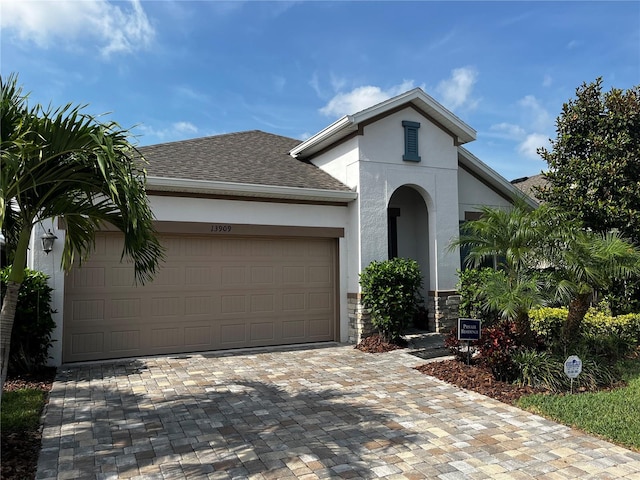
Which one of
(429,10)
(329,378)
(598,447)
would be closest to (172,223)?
(329,378)

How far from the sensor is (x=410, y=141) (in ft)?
37.0

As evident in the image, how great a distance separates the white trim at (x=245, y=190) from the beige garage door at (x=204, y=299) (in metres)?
1.02

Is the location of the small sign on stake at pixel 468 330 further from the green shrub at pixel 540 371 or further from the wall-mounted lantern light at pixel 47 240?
the wall-mounted lantern light at pixel 47 240

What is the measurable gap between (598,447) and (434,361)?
4.10 metres

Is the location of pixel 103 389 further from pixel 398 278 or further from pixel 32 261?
pixel 398 278

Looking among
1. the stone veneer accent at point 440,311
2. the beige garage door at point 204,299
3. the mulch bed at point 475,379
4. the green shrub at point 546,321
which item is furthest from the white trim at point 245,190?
the green shrub at point 546,321

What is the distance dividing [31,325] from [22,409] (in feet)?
7.39

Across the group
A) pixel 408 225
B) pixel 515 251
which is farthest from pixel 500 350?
pixel 408 225

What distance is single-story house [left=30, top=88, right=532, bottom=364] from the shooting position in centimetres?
890

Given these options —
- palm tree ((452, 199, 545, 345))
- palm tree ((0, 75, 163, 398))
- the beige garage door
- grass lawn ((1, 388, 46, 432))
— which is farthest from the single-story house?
palm tree ((0, 75, 163, 398))

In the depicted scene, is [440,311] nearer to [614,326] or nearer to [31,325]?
[614,326]

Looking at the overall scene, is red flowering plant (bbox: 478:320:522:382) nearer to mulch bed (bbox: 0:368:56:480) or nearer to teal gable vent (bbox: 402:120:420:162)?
teal gable vent (bbox: 402:120:420:162)

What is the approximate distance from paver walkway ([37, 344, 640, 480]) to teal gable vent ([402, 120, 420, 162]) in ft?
18.4

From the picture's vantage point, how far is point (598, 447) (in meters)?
4.64
